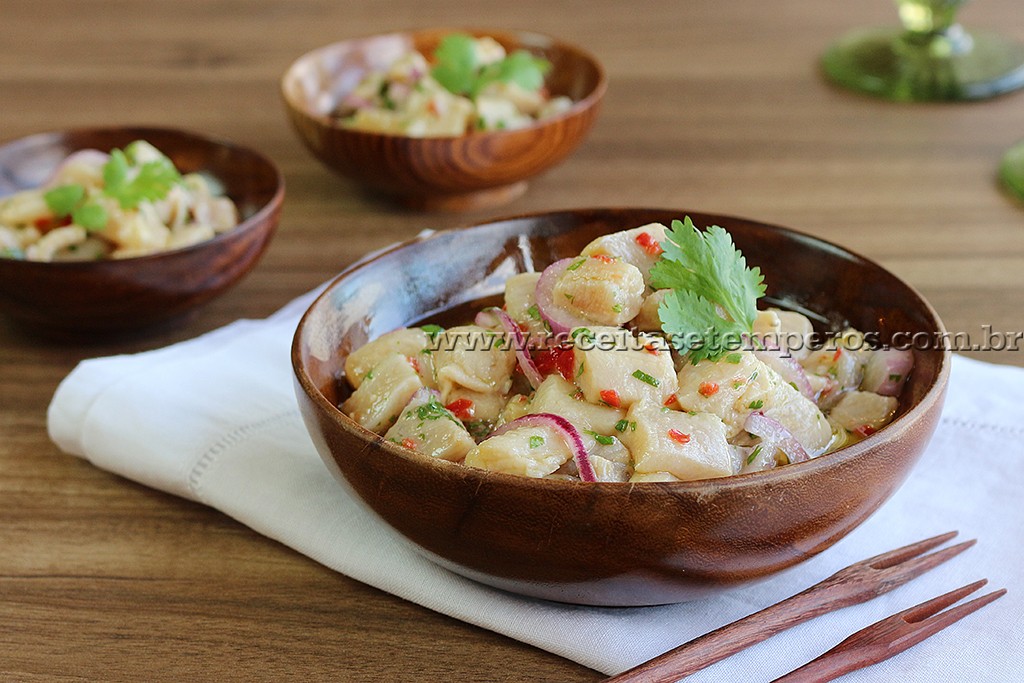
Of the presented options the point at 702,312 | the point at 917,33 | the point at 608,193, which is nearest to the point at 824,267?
the point at 702,312

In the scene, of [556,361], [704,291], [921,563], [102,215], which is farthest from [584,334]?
[102,215]

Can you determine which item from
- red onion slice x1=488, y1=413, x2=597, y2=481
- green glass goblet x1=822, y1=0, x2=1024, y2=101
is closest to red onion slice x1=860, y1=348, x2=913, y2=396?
red onion slice x1=488, y1=413, x2=597, y2=481

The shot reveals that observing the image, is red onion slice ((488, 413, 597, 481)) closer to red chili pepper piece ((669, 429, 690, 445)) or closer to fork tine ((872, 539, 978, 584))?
red chili pepper piece ((669, 429, 690, 445))

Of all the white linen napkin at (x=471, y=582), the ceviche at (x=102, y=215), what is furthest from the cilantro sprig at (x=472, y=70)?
the white linen napkin at (x=471, y=582)

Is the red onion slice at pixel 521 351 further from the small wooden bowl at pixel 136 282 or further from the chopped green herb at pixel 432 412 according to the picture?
the small wooden bowl at pixel 136 282

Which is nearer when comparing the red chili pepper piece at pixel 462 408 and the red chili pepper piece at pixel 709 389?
the red chili pepper piece at pixel 709 389

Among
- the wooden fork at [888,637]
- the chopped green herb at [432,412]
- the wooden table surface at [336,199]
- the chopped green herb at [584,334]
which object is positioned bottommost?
the wooden table surface at [336,199]

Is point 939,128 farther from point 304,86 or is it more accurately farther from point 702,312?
point 702,312
